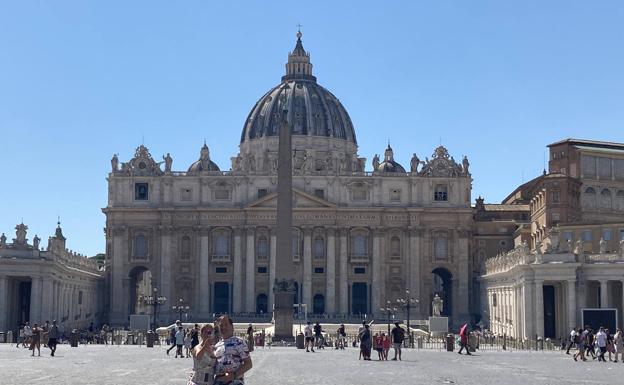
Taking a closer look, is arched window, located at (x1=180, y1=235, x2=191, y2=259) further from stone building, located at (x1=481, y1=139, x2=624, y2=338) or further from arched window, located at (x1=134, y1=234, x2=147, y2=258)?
stone building, located at (x1=481, y1=139, x2=624, y2=338)

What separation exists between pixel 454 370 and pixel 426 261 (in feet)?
240

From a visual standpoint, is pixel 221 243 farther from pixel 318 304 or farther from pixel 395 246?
pixel 395 246

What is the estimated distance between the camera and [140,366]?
37875 mm

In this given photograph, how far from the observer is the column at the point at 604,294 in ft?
216

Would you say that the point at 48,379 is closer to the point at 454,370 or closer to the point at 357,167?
the point at 454,370

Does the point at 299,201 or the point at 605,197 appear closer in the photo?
the point at 605,197

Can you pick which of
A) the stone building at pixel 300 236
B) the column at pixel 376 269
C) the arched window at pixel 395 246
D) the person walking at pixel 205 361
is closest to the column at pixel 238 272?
the stone building at pixel 300 236

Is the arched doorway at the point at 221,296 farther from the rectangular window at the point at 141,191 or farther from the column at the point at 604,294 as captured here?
the column at the point at 604,294

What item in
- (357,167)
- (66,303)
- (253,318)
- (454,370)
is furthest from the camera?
(357,167)

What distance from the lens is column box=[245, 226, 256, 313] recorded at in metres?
108

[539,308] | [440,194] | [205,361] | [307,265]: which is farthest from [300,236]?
[205,361]

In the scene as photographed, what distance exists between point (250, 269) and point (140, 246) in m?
11.5

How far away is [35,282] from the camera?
7631 centimetres

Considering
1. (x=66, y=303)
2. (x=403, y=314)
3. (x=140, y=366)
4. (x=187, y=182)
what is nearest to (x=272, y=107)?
(x=187, y=182)
